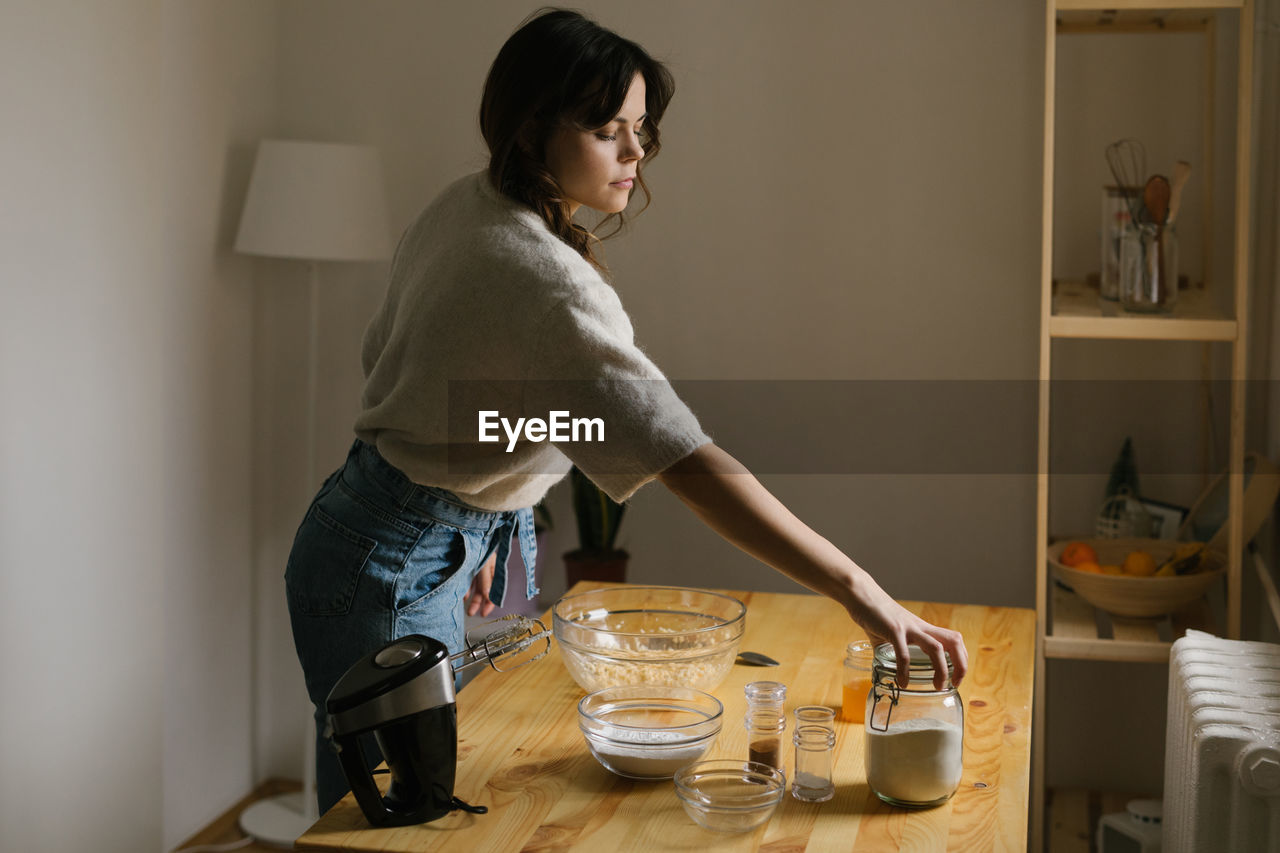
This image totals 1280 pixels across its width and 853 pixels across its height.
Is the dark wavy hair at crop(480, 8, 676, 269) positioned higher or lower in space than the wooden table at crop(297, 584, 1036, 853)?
higher

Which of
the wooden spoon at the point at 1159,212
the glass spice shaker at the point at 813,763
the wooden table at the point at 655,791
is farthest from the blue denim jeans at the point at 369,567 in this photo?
the wooden spoon at the point at 1159,212

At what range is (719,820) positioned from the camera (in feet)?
3.88

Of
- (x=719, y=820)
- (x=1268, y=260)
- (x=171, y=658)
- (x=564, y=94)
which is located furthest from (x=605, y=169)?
(x=171, y=658)

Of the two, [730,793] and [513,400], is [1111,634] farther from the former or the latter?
[513,400]

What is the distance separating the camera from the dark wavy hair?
1419 mm

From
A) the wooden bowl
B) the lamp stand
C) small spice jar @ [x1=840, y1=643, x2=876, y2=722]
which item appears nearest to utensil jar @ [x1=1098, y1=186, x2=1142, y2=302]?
the wooden bowl

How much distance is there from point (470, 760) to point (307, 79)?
209 cm

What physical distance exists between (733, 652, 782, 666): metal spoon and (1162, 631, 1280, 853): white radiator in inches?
21.3

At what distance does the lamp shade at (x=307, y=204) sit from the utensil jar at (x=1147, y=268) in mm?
1581

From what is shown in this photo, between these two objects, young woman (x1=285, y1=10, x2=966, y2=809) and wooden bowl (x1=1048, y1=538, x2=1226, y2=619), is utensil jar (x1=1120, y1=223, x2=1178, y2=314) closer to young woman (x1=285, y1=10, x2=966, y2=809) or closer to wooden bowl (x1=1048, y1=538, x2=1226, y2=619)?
wooden bowl (x1=1048, y1=538, x2=1226, y2=619)

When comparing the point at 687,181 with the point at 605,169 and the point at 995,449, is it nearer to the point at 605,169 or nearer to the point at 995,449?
the point at 995,449

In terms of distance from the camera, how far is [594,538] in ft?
9.12

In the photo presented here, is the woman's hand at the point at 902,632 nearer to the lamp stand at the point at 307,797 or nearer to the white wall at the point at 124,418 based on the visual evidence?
the white wall at the point at 124,418

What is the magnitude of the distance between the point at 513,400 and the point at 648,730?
38 centimetres
